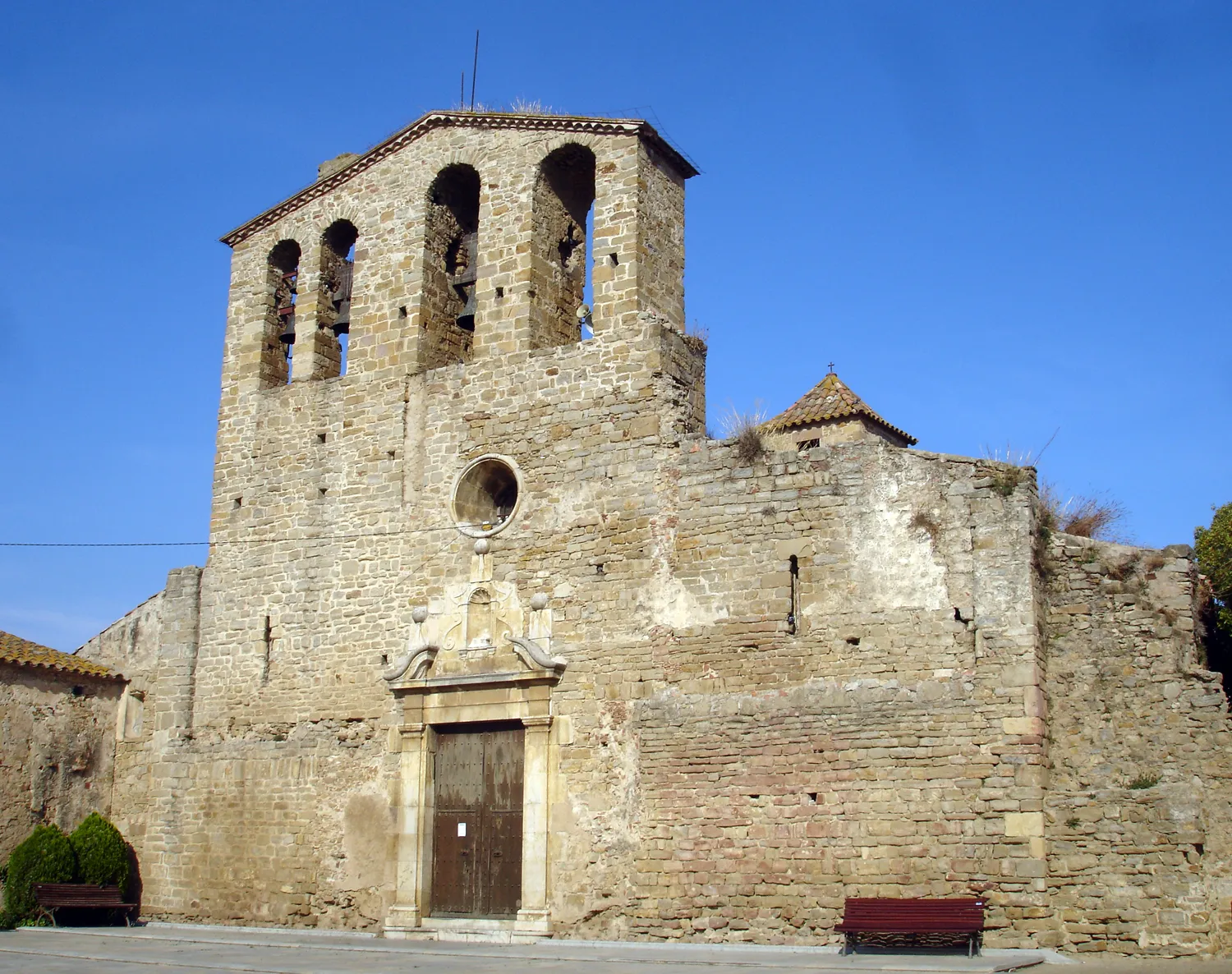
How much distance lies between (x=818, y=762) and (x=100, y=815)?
933cm

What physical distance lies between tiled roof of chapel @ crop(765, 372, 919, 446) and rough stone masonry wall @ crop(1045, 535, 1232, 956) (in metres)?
7.39

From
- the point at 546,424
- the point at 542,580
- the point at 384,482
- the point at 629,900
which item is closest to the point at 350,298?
the point at 384,482

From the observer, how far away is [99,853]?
15672 mm

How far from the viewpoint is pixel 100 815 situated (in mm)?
16328

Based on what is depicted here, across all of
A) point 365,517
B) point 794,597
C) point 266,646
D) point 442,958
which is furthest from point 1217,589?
point 266,646

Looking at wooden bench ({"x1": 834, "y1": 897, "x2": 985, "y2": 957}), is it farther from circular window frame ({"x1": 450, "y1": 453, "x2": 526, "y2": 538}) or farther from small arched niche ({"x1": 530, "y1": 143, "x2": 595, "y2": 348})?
small arched niche ({"x1": 530, "y1": 143, "x2": 595, "y2": 348})

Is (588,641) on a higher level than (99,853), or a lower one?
higher

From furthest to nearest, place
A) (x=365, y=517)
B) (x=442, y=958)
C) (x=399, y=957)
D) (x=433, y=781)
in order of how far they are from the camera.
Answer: (x=365, y=517), (x=433, y=781), (x=399, y=957), (x=442, y=958)

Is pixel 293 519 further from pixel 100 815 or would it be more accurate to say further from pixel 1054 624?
pixel 1054 624

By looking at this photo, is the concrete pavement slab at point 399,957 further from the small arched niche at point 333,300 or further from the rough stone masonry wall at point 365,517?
the small arched niche at point 333,300

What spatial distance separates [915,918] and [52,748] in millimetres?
10801

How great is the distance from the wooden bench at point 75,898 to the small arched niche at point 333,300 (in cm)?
659

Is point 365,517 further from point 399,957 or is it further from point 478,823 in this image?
point 399,957

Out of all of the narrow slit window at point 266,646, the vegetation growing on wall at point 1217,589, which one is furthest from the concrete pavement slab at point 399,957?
the vegetation growing on wall at point 1217,589
